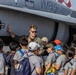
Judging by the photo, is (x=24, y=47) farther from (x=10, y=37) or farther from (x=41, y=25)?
(x=41, y=25)

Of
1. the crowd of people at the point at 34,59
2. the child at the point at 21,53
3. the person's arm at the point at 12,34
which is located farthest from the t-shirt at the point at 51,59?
the person's arm at the point at 12,34

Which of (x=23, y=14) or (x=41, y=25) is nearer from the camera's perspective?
(x=23, y=14)

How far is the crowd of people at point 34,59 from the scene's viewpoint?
18.8ft

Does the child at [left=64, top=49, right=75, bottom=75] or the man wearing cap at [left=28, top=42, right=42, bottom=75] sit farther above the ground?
the man wearing cap at [left=28, top=42, right=42, bottom=75]

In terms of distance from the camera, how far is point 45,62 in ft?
23.2

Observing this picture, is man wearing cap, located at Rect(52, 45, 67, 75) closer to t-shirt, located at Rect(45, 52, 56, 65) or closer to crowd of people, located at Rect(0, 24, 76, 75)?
crowd of people, located at Rect(0, 24, 76, 75)

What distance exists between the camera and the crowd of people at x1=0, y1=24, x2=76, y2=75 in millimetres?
5727

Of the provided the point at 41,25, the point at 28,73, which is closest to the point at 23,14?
the point at 41,25

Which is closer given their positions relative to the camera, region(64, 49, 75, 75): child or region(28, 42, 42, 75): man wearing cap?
region(28, 42, 42, 75): man wearing cap

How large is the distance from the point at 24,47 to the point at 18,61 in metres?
0.30

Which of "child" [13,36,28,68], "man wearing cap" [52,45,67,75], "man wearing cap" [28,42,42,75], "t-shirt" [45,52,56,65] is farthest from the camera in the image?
"t-shirt" [45,52,56,65]

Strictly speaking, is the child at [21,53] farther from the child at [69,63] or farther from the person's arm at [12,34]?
the person's arm at [12,34]

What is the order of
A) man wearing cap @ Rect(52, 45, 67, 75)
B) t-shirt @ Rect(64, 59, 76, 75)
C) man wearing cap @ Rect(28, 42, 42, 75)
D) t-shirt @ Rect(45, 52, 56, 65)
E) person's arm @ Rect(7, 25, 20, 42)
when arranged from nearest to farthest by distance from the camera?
1. man wearing cap @ Rect(28, 42, 42, 75)
2. t-shirt @ Rect(64, 59, 76, 75)
3. man wearing cap @ Rect(52, 45, 67, 75)
4. t-shirt @ Rect(45, 52, 56, 65)
5. person's arm @ Rect(7, 25, 20, 42)

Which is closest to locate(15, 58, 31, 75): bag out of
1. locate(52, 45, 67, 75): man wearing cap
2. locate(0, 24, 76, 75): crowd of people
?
locate(0, 24, 76, 75): crowd of people
